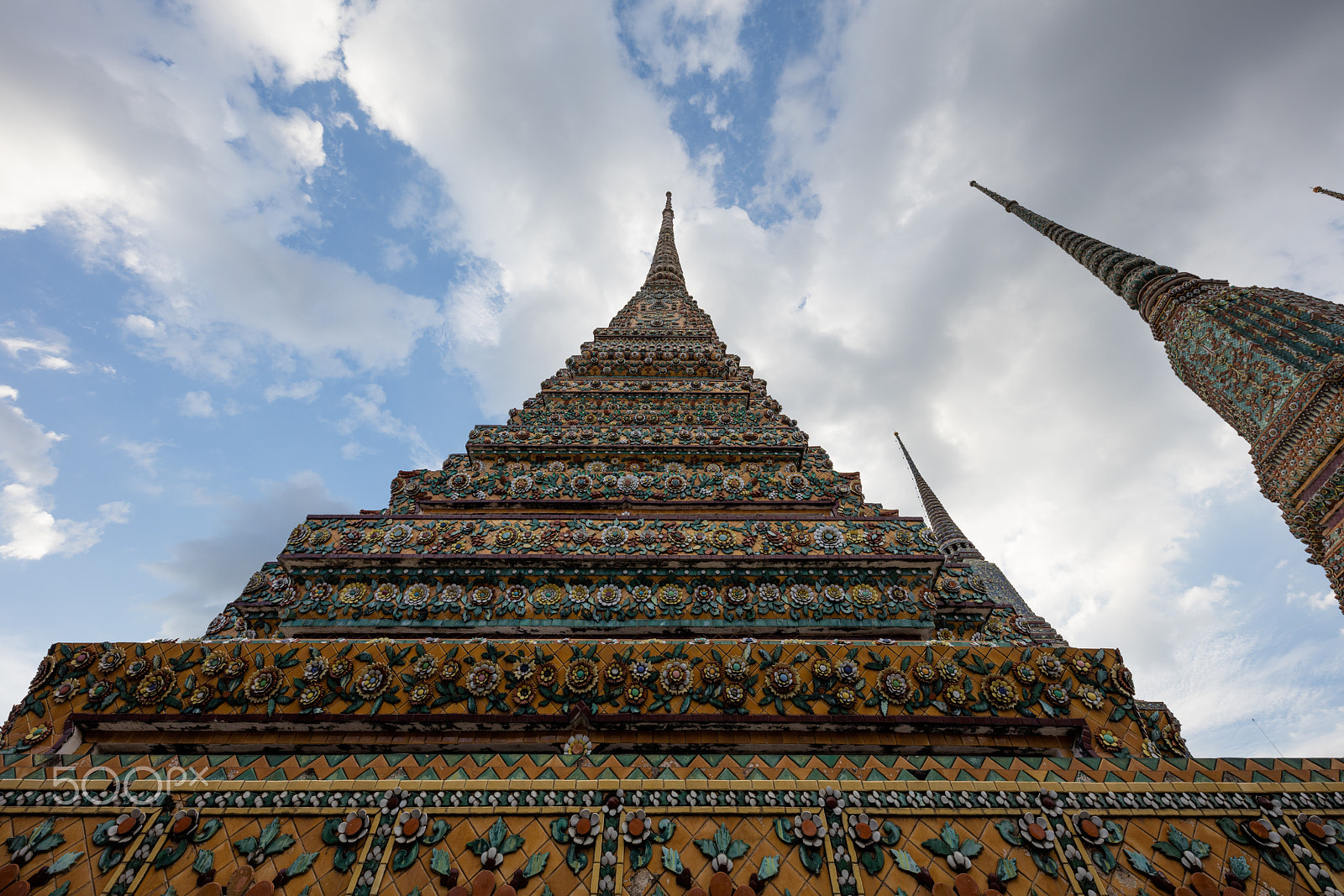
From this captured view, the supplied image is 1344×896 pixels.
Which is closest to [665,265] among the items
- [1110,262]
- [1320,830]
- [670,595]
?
[1110,262]

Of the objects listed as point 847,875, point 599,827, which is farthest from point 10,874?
point 847,875

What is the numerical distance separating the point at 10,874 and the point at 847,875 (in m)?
3.71

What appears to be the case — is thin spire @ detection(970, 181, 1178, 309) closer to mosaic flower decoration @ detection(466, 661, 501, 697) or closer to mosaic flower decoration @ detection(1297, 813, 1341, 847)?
mosaic flower decoration @ detection(1297, 813, 1341, 847)

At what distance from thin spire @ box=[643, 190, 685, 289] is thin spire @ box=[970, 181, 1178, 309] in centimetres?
1391

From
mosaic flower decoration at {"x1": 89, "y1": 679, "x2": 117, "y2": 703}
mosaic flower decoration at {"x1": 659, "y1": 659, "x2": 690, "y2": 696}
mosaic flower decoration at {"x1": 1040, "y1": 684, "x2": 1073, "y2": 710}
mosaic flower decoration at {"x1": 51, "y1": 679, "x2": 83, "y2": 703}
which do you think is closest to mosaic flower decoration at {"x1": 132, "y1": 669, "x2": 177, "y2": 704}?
mosaic flower decoration at {"x1": 89, "y1": 679, "x2": 117, "y2": 703}

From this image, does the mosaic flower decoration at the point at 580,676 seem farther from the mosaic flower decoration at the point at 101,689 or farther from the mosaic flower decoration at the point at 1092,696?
the mosaic flower decoration at the point at 1092,696

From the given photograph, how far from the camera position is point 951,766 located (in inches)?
122

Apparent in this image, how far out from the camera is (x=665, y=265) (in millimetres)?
20484

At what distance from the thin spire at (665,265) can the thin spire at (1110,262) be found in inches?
548

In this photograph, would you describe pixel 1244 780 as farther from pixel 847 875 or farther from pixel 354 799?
pixel 354 799

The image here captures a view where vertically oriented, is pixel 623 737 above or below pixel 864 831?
above

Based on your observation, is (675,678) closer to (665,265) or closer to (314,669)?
(314,669)

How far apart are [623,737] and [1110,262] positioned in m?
22.9

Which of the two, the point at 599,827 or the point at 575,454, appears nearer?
the point at 599,827
